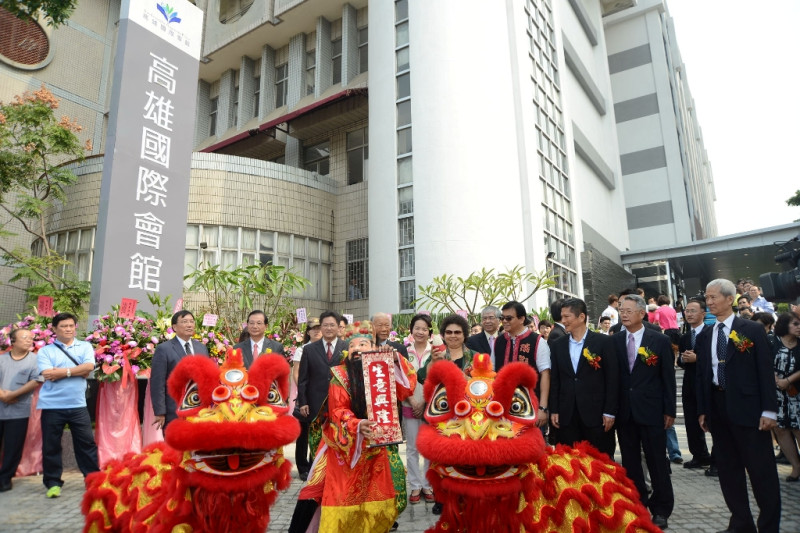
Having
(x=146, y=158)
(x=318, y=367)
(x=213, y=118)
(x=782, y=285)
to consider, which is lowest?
(x=318, y=367)

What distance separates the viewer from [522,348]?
4.98 metres

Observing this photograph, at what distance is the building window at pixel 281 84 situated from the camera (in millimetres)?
21828

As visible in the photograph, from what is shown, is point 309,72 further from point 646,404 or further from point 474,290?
point 646,404

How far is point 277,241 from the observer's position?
56.6 feet

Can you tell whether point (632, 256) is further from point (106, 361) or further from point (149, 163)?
point (106, 361)

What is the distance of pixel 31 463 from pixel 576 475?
6.48 metres

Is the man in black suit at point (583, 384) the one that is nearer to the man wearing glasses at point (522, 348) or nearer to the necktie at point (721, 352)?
the man wearing glasses at point (522, 348)

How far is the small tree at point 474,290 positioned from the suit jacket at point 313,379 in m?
7.94

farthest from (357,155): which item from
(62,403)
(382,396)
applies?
(382,396)

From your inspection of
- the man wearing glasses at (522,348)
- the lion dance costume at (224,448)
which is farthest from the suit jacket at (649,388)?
the lion dance costume at (224,448)

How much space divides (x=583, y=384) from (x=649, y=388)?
56 cm

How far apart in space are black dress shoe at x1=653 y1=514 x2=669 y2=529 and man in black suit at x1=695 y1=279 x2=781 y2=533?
1.48 ft

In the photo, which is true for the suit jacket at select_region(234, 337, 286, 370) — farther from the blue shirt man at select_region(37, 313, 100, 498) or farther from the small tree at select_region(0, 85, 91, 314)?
the small tree at select_region(0, 85, 91, 314)

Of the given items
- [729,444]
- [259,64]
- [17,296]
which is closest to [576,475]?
[729,444]
